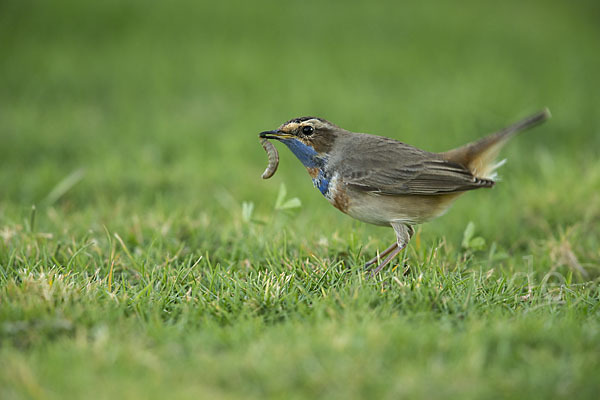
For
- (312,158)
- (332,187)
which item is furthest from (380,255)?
(312,158)

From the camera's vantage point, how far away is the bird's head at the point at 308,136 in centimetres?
541

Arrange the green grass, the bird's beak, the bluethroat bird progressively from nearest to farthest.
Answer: the green grass, the bluethroat bird, the bird's beak

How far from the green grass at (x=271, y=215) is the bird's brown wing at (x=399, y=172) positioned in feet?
1.61

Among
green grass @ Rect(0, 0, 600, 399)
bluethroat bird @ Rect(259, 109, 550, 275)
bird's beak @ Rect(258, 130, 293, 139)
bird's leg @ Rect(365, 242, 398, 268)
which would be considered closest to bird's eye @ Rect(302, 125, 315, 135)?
bluethroat bird @ Rect(259, 109, 550, 275)

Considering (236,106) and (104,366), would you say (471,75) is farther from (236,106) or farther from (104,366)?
(104,366)

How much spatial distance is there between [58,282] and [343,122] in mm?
6109

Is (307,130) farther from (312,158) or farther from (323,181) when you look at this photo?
(323,181)

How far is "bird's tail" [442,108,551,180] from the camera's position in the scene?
547 centimetres

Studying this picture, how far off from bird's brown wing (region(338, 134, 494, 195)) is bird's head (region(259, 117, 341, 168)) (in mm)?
189

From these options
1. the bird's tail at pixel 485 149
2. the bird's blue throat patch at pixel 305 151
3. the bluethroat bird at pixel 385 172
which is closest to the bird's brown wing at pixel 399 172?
the bluethroat bird at pixel 385 172

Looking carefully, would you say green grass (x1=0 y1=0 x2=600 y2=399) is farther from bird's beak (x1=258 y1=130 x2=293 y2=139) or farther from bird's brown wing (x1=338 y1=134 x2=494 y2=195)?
bird's beak (x1=258 y1=130 x2=293 y2=139)

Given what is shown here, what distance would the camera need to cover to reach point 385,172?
17.5 feet

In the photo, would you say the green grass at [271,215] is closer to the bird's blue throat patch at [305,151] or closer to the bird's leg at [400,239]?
the bird's leg at [400,239]

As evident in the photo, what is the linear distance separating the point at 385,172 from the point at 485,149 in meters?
0.94
